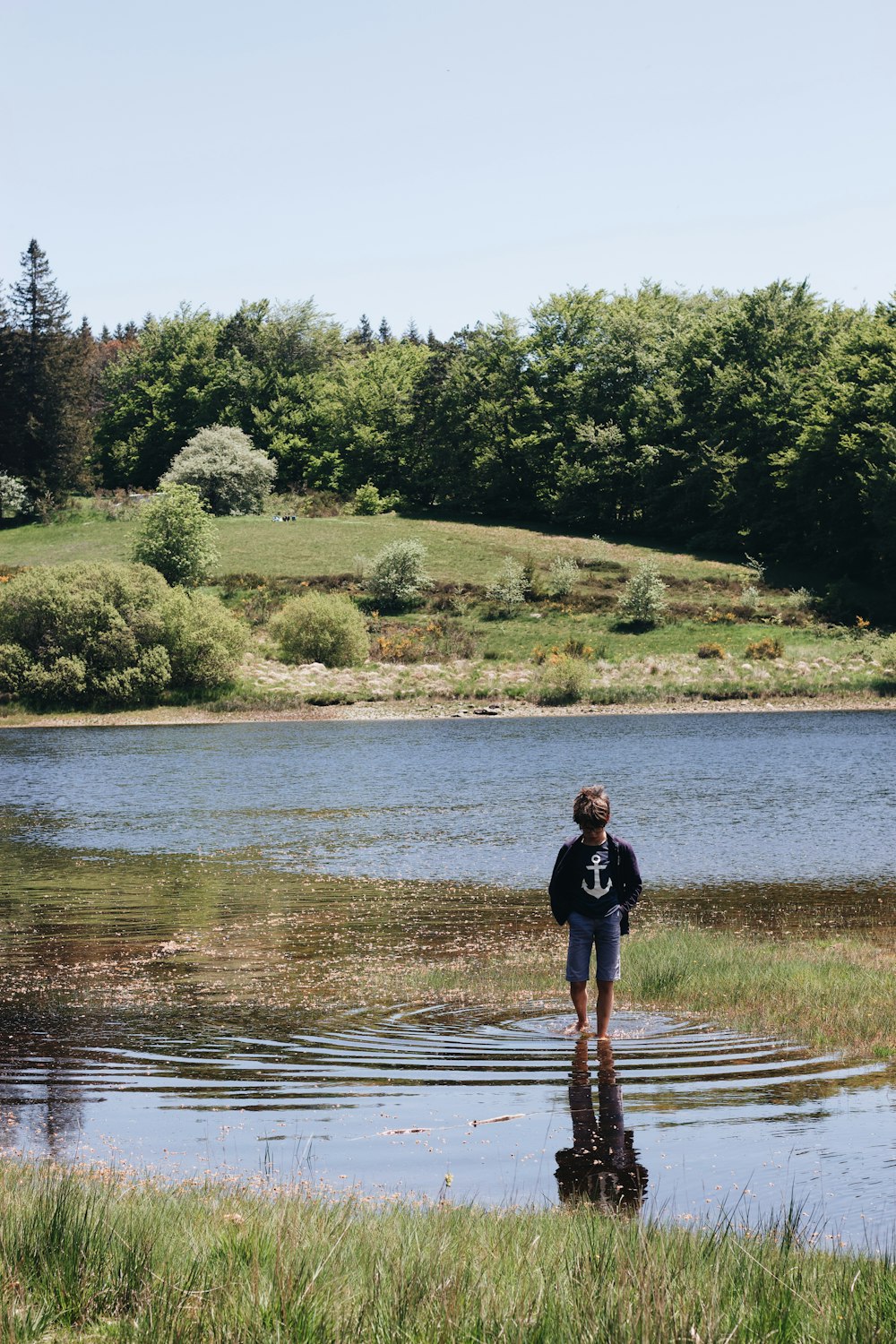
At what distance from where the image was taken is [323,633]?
76.4 metres

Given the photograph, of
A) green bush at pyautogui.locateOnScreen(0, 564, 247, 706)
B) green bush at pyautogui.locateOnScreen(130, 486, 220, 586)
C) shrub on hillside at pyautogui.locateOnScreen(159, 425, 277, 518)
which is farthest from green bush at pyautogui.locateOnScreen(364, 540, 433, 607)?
shrub on hillside at pyautogui.locateOnScreen(159, 425, 277, 518)

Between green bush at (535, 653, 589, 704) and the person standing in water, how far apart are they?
60506mm

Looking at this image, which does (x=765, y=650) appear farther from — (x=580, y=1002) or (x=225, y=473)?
(x=580, y=1002)

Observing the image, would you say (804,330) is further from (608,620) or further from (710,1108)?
(710,1108)

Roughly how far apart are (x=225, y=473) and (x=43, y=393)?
2435 centimetres

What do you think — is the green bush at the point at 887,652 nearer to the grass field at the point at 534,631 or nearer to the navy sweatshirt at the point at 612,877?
the grass field at the point at 534,631

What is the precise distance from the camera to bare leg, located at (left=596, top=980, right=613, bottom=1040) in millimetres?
10727

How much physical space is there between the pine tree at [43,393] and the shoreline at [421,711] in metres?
59.4

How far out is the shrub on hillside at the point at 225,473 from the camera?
113312mm

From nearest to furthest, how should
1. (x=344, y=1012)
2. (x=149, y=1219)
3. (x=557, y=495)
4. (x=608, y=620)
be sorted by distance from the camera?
(x=149, y=1219) → (x=344, y=1012) → (x=608, y=620) → (x=557, y=495)

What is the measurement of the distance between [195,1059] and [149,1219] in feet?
15.7

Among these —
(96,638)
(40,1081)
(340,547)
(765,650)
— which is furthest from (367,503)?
(40,1081)

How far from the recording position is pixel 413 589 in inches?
3423

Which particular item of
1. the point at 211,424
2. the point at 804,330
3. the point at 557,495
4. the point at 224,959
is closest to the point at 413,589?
the point at 557,495
